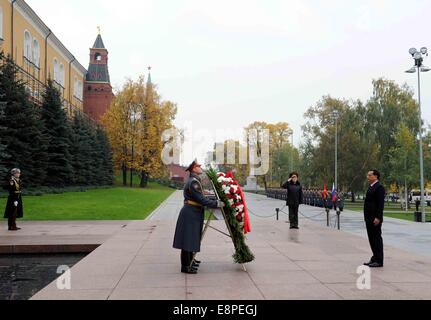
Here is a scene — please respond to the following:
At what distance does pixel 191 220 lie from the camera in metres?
8.04

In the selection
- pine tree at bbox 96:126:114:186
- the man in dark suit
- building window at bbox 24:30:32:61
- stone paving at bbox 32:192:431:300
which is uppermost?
building window at bbox 24:30:32:61

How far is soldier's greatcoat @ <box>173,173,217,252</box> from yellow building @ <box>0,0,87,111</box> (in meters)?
27.0

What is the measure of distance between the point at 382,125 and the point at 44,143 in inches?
1432

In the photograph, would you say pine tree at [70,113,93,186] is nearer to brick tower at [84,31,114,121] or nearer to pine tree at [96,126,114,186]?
pine tree at [96,126,114,186]

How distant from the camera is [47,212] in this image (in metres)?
21.6

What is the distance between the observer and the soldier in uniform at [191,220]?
26.1ft

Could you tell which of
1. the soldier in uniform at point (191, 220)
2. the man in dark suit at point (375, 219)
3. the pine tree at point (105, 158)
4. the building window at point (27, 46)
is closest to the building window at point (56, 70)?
the pine tree at point (105, 158)

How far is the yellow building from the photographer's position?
40.9 metres

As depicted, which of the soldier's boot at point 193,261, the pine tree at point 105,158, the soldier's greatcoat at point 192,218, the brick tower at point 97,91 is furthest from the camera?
the brick tower at point 97,91

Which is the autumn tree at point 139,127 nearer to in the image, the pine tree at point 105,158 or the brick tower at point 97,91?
the pine tree at point 105,158

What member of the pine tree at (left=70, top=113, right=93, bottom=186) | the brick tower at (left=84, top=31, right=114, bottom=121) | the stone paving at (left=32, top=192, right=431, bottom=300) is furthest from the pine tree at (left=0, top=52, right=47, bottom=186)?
the brick tower at (left=84, top=31, right=114, bottom=121)

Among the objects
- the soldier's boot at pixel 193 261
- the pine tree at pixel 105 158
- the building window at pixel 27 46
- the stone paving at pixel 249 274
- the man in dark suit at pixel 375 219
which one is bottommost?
the stone paving at pixel 249 274

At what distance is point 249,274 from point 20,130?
23.9 meters
